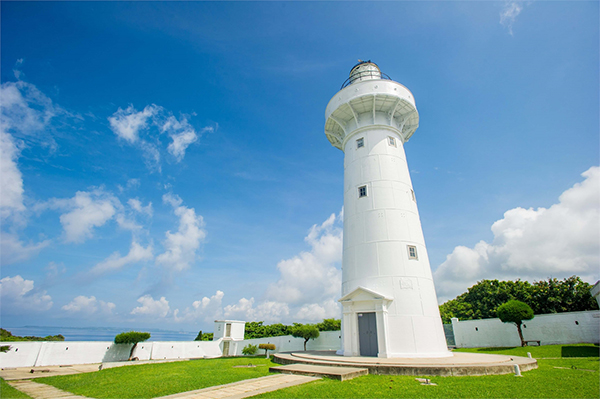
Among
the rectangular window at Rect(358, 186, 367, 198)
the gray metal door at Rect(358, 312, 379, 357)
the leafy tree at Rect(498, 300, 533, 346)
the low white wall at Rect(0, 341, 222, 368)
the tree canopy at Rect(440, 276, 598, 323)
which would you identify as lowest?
the low white wall at Rect(0, 341, 222, 368)

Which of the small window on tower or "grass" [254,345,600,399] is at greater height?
the small window on tower

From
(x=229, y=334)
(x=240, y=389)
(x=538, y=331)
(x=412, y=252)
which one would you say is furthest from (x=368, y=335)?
(x=229, y=334)

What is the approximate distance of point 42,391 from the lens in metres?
8.84

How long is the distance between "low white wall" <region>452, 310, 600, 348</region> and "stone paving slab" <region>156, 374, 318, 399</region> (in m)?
21.8

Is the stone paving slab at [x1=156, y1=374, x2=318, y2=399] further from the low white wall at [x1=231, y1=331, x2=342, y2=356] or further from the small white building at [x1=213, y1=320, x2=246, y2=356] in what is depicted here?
the small white building at [x1=213, y1=320, x2=246, y2=356]

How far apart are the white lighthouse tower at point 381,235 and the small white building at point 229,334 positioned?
16296 millimetres

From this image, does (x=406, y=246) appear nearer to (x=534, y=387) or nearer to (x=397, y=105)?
(x=534, y=387)

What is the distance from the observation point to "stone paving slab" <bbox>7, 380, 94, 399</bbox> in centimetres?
744

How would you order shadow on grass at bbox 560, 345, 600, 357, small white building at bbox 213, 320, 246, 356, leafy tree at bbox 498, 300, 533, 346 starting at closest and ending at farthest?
shadow on grass at bbox 560, 345, 600, 357
leafy tree at bbox 498, 300, 533, 346
small white building at bbox 213, 320, 246, 356

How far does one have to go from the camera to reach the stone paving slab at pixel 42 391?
7.44 meters

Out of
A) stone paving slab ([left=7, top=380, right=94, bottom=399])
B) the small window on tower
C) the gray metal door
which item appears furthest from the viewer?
the small window on tower

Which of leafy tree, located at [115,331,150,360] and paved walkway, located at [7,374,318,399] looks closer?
paved walkway, located at [7,374,318,399]

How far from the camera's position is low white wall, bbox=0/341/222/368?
54.2 ft

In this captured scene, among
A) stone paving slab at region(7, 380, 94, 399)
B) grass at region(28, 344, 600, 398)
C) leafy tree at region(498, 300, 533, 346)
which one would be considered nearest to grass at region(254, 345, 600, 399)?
grass at region(28, 344, 600, 398)
